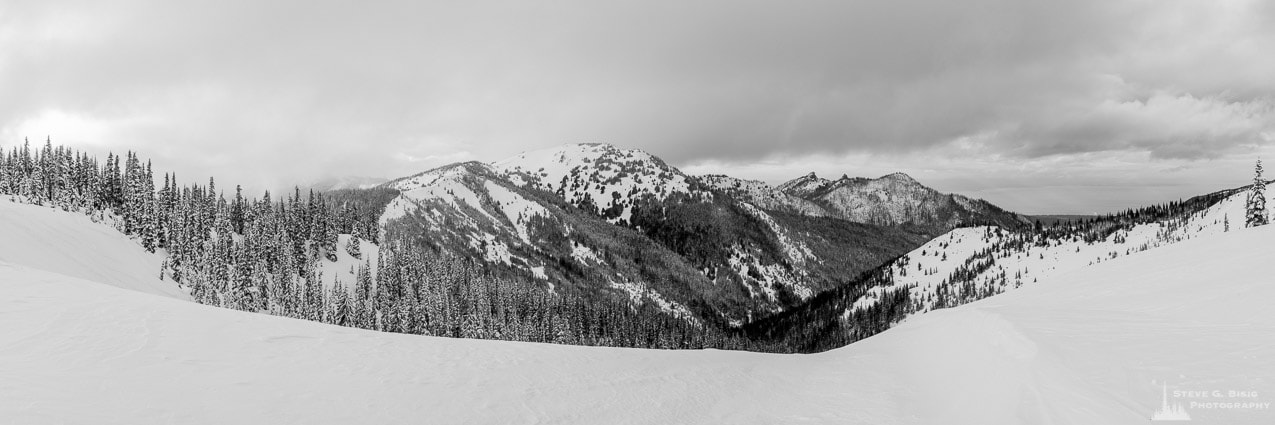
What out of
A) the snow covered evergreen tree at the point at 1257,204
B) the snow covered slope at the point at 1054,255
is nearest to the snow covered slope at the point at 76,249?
the snow covered slope at the point at 1054,255

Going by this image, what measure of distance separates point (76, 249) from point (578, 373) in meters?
99.2

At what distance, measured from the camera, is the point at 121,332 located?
11727 millimetres

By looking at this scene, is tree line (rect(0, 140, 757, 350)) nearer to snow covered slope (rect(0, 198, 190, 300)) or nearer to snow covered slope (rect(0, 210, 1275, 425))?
snow covered slope (rect(0, 198, 190, 300))

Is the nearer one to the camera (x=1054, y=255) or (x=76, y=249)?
(x=76, y=249)

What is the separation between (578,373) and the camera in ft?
51.7

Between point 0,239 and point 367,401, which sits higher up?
point 0,239

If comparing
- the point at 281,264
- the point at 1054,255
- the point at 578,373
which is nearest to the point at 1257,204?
the point at 1054,255

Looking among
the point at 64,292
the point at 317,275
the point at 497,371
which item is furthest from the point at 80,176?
the point at 497,371

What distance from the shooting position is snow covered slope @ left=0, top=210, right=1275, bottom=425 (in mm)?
9594

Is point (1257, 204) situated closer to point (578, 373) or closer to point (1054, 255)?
point (1054, 255)

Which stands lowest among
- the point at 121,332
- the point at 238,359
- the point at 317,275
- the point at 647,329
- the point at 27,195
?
the point at 647,329

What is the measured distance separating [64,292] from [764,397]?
66.4 ft

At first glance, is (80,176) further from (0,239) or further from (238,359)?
(238,359)

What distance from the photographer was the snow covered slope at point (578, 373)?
9.59 metres
